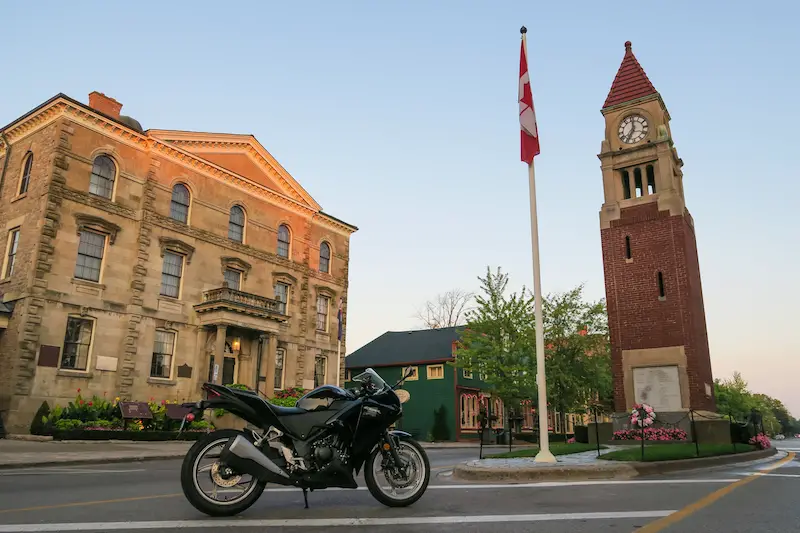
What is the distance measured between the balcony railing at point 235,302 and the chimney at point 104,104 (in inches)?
390

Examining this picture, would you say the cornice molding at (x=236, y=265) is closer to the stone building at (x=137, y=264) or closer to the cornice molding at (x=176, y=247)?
the stone building at (x=137, y=264)

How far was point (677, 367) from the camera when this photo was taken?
21.6 metres

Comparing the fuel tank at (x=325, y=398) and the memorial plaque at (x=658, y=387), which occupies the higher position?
the memorial plaque at (x=658, y=387)

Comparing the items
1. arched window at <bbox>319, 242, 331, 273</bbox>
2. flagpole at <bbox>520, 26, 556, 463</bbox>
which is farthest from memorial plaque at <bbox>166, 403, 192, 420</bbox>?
flagpole at <bbox>520, 26, 556, 463</bbox>

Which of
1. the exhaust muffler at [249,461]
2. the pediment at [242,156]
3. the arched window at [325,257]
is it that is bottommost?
the exhaust muffler at [249,461]

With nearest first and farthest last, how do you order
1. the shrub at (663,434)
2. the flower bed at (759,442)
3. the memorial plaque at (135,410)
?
the shrub at (663,434)
the flower bed at (759,442)
the memorial plaque at (135,410)

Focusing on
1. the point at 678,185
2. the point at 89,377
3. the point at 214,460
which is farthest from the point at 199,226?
the point at 214,460

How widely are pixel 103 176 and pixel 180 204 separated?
13.1 ft

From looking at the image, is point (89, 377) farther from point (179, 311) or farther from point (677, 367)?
point (677, 367)

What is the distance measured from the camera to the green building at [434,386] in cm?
4247

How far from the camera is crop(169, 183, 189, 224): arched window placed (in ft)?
92.4

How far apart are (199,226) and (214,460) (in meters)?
25.2

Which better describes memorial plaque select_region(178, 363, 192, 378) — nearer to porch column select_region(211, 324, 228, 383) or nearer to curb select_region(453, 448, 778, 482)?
porch column select_region(211, 324, 228, 383)

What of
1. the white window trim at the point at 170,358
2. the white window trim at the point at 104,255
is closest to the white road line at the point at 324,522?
the white window trim at the point at 104,255
